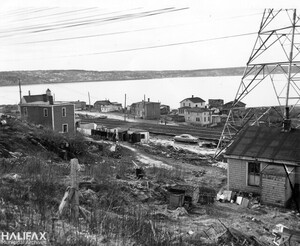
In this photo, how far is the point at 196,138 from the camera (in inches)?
1610

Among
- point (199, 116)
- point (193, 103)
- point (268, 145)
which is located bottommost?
point (199, 116)

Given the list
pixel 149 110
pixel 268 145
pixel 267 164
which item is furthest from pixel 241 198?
pixel 149 110

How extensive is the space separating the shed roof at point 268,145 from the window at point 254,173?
0.50 meters

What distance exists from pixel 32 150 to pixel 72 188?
15.4 meters

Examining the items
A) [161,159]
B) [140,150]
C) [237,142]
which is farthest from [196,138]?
[237,142]

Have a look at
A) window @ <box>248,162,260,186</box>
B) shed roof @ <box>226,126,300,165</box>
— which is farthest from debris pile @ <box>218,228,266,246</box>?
window @ <box>248,162,260,186</box>

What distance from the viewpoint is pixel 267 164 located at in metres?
14.1

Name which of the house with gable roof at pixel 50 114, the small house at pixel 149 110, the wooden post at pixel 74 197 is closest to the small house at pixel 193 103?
the small house at pixel 149 110

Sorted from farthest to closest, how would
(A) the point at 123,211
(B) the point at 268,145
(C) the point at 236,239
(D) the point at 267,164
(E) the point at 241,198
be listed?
(B) the point at 268,145 → (D) the point at 267,164 → (E) the point at 241,198 → (A) the point at 123,211 → (C) the point at 236,239

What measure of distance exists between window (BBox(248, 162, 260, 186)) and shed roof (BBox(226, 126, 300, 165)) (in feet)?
1.62

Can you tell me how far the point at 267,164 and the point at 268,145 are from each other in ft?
3.08

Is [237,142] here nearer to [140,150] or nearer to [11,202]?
[11,202]

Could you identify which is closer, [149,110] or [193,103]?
[149,110]

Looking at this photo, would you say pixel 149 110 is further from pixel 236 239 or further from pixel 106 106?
pixel 236 239
